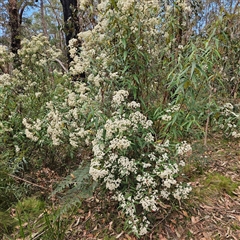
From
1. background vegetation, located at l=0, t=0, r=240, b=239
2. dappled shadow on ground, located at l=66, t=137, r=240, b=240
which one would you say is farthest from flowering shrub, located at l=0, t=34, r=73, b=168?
dappled shadow on ground, located at l=66, t=137, r=240, b=240

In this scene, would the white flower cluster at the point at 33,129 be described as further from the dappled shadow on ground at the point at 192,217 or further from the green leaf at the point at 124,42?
the green leaf at the point at 124,42

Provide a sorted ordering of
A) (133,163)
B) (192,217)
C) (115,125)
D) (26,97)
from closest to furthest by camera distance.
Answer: (115,125), (133,163), (192,217), (26,97)

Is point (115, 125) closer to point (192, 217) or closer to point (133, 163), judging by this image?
point (133, 163)

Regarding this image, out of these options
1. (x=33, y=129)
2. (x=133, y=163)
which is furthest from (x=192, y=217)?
(x=33, y=129)

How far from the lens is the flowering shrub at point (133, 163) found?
1.77 m

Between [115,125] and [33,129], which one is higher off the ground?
[115,125]

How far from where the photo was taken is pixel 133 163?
6.07 ft

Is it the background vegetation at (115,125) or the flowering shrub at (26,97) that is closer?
the background vegetation at (115,125)

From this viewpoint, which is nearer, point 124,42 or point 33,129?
point 124,42

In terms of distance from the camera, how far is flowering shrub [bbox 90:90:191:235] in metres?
1.77

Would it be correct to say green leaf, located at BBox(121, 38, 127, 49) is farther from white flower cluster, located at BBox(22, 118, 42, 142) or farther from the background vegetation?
white flower cluster, located at BBox(22, 118, 42, 142)

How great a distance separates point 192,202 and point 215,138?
5.31ft

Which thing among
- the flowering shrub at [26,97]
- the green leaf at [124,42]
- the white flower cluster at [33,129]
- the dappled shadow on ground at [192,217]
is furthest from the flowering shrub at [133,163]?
the flowering shrub at [26,97]

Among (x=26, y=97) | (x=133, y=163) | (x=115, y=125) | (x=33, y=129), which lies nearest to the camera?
(x=115, y=125)
